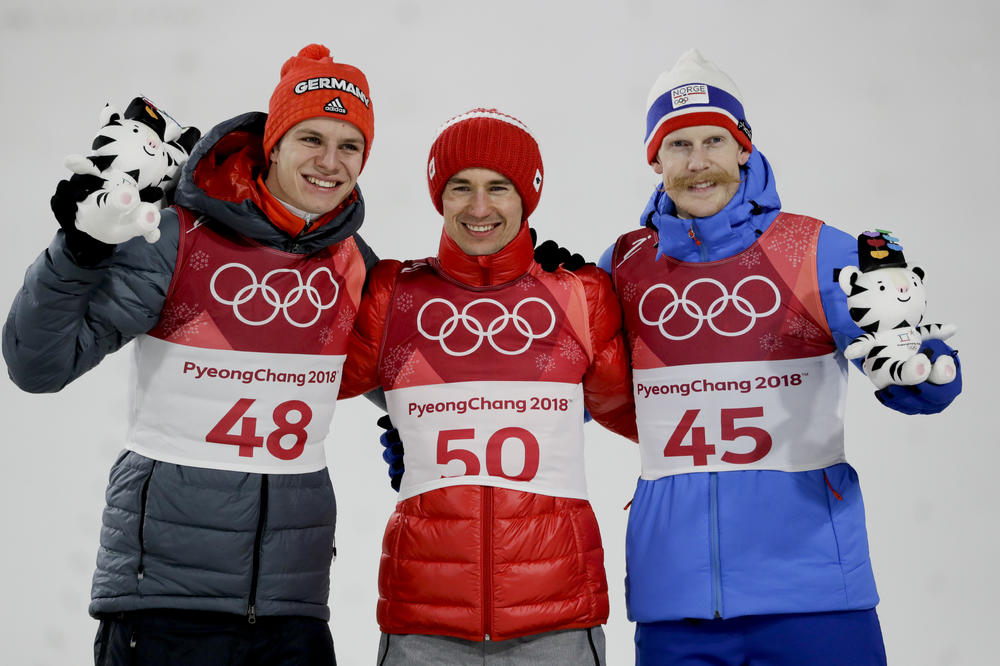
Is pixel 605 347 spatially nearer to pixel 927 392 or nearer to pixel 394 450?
pixel 394 450

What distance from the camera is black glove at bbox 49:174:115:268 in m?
2.11

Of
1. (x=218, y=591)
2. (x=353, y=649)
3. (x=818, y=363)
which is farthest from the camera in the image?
(x=353, y=649)

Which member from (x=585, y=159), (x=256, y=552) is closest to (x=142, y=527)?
(x=256, y=552)

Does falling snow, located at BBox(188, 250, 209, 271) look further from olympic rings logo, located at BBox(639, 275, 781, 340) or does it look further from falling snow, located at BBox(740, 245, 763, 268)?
falling snow, located at BBox(740, 245, 763, 268)

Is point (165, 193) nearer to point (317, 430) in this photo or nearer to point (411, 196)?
point (317, 430)

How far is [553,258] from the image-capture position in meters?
2.63

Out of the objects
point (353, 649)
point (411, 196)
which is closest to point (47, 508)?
point (353, 649)

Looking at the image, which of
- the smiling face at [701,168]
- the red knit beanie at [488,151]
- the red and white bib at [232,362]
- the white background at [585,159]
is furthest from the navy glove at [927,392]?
the white background at [585,159]

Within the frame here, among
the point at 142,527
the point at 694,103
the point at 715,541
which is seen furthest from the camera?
the point at 694,103

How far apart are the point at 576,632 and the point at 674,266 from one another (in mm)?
921

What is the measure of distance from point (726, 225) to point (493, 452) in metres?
0.79

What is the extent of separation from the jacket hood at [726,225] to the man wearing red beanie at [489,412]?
0.72 feet

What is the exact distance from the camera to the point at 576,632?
2418 mm

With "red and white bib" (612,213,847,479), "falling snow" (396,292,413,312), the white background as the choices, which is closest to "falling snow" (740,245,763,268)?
"red and white bib" (612,213,847,479)
